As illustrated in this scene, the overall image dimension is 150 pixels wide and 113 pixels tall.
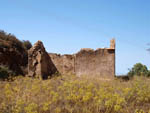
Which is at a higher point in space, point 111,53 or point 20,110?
point 111,53

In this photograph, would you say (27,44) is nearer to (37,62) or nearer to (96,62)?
(37,62)

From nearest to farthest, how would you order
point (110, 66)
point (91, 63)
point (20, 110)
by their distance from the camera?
point (20, 110), point (110, 66), point (91, 63)

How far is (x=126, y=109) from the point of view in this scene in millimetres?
4367

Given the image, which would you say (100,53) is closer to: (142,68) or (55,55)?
(55,55)

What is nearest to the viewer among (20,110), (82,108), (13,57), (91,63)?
(20,110)

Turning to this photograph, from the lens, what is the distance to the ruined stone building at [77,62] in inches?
378

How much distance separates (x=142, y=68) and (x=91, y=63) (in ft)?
31.1

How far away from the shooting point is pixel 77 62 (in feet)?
35.2

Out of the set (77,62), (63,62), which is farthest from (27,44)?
(77,62)

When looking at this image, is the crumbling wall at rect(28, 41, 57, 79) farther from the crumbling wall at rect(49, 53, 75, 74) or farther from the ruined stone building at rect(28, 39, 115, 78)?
the crumbling wall at rect(49, 53, 75, 74)

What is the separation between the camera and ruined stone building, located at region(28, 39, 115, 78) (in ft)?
31.5

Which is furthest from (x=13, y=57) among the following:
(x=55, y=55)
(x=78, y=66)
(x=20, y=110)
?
(x=20, y=110)

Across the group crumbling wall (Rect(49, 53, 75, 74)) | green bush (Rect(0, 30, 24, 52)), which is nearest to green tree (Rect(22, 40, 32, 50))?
green bush (Rect(0, 30, 24, 52))

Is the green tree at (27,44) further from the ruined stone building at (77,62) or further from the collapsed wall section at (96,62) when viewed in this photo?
the collapsed wall section at (96,62)
